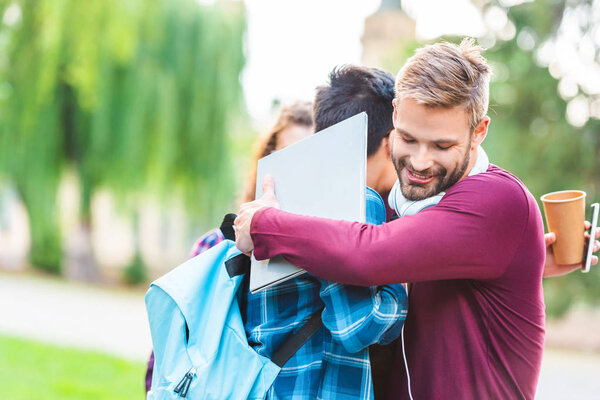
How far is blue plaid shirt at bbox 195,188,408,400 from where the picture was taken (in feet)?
4.32

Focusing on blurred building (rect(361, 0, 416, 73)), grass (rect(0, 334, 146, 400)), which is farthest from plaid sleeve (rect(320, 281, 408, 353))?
blurred building (rect(361, 0, 416, 73))

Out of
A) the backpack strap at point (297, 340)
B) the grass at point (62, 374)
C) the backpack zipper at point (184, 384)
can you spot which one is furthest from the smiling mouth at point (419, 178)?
the grass at point (62, 374)

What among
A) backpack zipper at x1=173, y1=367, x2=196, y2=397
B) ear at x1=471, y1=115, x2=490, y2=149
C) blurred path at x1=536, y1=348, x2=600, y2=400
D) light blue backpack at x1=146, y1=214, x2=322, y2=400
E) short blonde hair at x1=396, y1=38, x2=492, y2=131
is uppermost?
short blonde hair at x1=396, y1=38, x2=492, y2=131

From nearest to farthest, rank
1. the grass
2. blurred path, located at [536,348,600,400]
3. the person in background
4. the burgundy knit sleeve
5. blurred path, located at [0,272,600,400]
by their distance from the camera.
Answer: the burgundy knit sleeve
the person in background
the grass
blurred path, located at [536,348,600,400]
blurred path, located at [0,272,600,400]

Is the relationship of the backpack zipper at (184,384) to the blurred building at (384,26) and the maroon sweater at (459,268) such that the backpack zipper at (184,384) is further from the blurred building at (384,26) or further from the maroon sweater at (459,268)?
the blurred building at (384,26)

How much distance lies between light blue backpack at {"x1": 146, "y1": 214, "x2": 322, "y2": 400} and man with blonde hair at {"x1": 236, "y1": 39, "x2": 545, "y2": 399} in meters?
0.16

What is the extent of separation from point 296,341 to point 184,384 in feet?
0.95

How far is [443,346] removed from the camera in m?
1.40

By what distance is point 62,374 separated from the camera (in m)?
5.68

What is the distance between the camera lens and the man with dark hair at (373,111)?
1713mm

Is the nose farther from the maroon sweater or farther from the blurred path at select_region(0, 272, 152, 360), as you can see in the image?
the blurred path at select_region(0, 272, 152, 360)

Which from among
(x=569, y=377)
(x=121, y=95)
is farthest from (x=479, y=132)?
(x=121, y=95)

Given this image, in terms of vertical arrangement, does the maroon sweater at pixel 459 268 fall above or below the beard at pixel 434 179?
below

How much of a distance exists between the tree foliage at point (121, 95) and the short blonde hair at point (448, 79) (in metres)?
8.15
